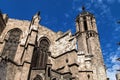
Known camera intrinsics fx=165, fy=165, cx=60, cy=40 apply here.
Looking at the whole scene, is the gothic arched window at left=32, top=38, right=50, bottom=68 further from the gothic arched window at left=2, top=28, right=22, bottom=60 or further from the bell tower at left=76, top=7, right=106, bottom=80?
the bell tower at left=76, top=7, right=106, bottom=80

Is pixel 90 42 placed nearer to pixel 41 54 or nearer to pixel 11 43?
pixel 41 54

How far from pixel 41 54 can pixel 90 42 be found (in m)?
7.39

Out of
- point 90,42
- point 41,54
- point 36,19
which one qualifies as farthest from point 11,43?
point 90,42

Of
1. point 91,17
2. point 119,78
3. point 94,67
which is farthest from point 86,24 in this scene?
point 119,78

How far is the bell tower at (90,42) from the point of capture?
18073 millimetres

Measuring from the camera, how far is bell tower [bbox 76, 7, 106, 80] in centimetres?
1807

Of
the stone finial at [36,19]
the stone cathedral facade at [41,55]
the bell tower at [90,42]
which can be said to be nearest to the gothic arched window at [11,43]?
the stone cathedral facade at [41,55]

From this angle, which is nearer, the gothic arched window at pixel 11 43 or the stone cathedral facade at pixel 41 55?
the stone cathedral facade at pixel 41 55

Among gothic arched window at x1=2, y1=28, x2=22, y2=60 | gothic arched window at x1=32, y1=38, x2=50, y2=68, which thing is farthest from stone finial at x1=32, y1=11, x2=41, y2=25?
gothic arched window at x1=32, y1=38, x2=50, y2=68

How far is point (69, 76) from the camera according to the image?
13242mm

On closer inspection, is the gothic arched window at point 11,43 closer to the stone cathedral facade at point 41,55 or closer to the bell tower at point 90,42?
the stone cathedral facade at point 41,55

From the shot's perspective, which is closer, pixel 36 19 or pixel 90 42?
pixel 36 19

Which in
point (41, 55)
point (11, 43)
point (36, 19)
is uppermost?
point (36, 19)

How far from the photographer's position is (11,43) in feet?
51.8
